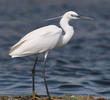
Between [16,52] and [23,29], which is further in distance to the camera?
[23,29]

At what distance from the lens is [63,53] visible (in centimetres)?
2088

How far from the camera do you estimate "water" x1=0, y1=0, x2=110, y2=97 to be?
14672mm

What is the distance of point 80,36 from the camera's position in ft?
78.0

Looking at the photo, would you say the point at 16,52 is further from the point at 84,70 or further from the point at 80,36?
the point at 80,36

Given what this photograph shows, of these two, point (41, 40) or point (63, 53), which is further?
point (63, 53)

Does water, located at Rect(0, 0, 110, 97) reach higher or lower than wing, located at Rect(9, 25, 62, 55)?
higher

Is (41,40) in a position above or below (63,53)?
below

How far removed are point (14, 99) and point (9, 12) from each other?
18578 mm

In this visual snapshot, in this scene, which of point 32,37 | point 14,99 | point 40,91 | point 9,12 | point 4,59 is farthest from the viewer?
point 9,12

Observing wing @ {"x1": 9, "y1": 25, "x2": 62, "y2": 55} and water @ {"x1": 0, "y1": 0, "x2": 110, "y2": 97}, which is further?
water @ {"x1": 0, "y1": 0, "x2": 110, "y2": 97}

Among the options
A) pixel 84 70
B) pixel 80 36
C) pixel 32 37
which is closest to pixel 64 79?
pixel 84 70

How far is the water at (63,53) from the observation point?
48.1 ft

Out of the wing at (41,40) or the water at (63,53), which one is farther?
the water at (63,53)

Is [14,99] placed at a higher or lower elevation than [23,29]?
lower
